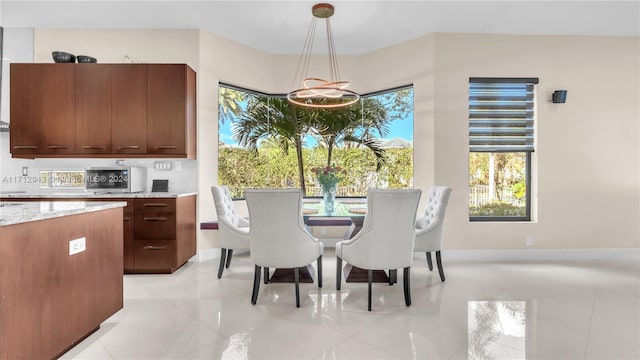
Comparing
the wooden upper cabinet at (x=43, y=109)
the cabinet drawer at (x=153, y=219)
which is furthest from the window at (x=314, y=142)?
the wooden upper cabinet at (x=43, y=109)

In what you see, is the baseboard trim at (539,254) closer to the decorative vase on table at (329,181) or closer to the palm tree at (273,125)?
the decorative vase on table at (329,181)

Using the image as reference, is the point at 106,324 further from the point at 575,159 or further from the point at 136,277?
the point at 575,159

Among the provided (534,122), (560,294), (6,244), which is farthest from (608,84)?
(6,244)

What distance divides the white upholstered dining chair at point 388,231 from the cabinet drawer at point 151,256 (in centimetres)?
218

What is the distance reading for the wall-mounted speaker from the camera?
403 centimetres

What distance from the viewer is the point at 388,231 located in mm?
2482

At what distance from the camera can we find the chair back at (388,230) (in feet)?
8.02

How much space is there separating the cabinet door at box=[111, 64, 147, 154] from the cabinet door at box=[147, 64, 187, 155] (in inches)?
2.6

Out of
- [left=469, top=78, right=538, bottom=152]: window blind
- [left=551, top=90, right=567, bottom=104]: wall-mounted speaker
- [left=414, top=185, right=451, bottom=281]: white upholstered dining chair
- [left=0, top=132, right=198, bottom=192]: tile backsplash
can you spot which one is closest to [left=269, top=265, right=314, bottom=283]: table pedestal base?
[left=414, top=185, right=451, bottom=281]: white upholstered dining chair

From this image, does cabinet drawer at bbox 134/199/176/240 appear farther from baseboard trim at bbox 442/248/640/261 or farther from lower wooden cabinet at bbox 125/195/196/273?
baseboard trim at bbox 442/248/640/261

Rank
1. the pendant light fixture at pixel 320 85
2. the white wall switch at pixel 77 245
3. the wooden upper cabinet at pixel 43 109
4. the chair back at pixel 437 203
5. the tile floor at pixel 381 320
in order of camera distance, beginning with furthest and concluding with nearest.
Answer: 1. the pendant light fixture at pixel 320 85
2. the wooden upper cabinet at pixel 43 109
3. the chair back at pixel 437 203
4. the tile floor at pixel 381 320
5. the white wall switch at pixel 77 245

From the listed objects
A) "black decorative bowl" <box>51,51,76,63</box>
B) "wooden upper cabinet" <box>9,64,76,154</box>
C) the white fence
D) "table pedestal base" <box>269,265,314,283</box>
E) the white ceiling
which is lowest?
"table pedestal base" <box>269,265,314,283</box>

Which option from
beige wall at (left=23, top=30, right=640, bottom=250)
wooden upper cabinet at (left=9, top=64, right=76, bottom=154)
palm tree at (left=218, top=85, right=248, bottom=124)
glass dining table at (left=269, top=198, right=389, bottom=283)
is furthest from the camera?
palm tree at (left=218, top=85, right=248, bottom=124)

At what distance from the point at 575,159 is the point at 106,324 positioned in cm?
534
